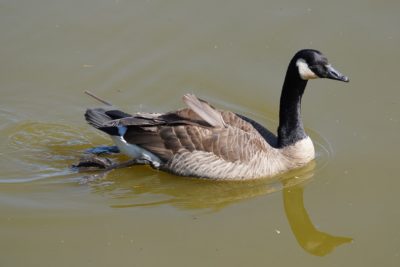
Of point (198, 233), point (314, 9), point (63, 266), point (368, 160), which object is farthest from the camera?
point (314, 9)

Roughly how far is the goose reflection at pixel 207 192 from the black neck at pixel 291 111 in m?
0.47

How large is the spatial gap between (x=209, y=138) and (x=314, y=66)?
1666mm

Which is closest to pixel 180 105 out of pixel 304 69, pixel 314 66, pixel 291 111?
pixel 291 111

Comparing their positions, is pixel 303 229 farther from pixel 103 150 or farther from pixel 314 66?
pixel 103 150

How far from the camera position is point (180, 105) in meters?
10.8

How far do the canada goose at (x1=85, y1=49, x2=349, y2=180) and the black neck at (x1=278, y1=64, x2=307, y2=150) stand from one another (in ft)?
0.04

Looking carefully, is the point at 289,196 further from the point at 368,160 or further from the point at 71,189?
the point at 71,189

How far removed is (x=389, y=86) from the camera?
10.9 meters

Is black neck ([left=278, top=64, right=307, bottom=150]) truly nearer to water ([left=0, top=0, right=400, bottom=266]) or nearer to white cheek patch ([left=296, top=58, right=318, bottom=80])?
white cheek patch ([left=296, top=58, right=318, bottom=80])

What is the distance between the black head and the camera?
912 centimetres

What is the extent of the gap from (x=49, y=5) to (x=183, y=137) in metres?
4.55

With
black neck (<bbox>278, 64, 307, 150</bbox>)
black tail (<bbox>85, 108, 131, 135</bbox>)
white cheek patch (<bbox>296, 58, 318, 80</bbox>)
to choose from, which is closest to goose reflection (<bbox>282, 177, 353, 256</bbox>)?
black neck (<bbox>278, 64, 307, 150</bbox>)

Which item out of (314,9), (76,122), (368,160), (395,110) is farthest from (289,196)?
(314,9)

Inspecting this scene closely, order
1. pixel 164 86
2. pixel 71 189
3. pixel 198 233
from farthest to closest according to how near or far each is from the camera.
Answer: pixel 164 86 → pixel 71 189 → pixel 198 233
